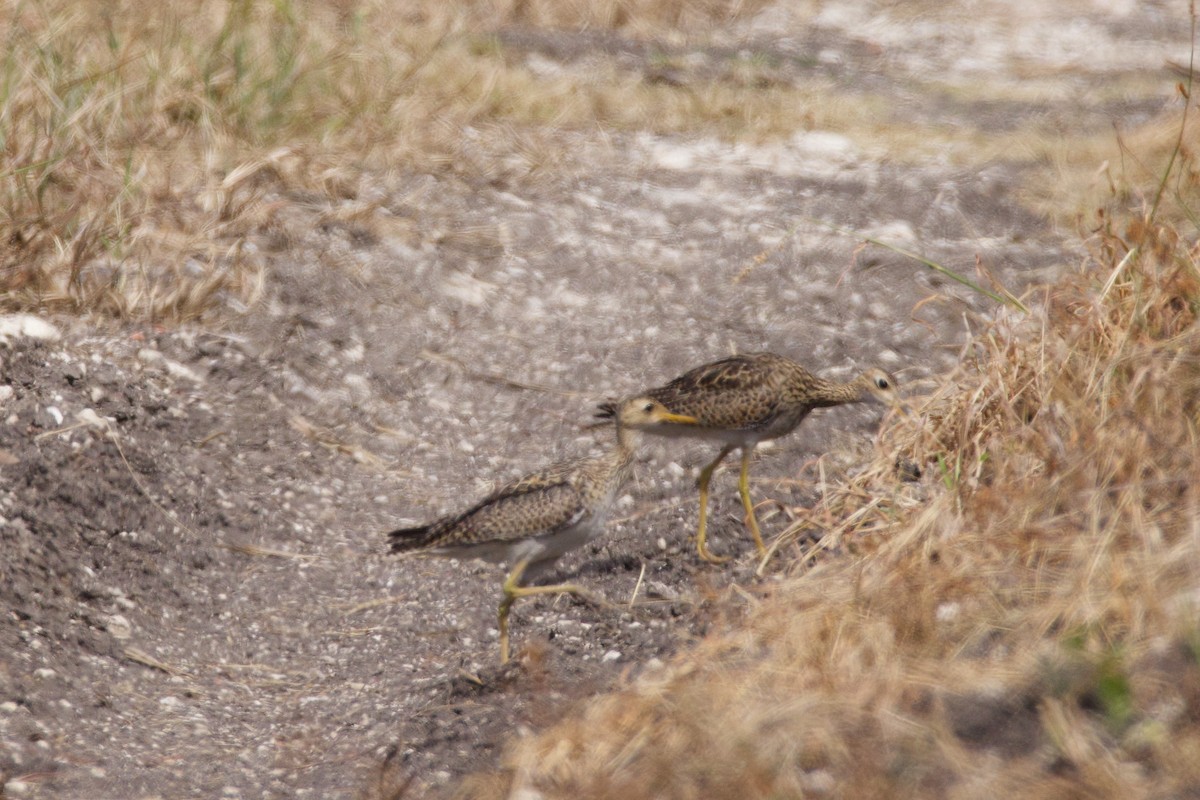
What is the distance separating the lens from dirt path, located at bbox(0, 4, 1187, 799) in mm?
4488

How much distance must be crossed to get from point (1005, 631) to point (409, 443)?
10.5 ft

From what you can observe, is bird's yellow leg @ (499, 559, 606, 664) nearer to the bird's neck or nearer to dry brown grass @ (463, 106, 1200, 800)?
dry brown grass @ (463, 106, 1200, 800)

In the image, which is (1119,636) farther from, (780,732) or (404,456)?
(404,456)

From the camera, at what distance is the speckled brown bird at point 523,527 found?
4793 millimetres

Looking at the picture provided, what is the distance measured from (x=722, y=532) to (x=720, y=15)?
25.0ft

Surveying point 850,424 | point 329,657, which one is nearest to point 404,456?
point 329,657

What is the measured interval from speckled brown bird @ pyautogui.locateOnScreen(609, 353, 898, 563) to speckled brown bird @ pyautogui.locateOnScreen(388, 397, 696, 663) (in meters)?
0.50

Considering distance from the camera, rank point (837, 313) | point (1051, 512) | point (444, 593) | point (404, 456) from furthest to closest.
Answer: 1. point (837, 313)
2. point (404, 456)
3. point (444, 593)
4. point (1051, 512)

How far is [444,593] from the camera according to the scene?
539 centimetres

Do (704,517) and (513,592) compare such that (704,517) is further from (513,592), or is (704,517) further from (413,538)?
(413,538)

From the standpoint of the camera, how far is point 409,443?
6258 mm

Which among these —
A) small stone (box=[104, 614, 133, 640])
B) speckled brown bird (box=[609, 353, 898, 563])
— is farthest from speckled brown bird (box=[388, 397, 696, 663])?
small stone (box=[104, 614, 133, 640])

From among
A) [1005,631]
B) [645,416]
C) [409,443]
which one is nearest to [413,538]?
[645,416]

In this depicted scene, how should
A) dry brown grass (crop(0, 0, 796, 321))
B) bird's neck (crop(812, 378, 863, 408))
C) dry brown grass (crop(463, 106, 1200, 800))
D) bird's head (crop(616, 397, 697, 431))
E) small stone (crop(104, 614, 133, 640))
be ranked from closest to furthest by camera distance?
dry brown grass (crop(463, 106, 1200, 800)), small stone (crop(104, 614, 133, 640)), bird's head (crop(616, 397, 697, 431)), bird's neck (crop(812, 378, 863, 408)), dry brown grass (crop(0, 0, 796, 321))
